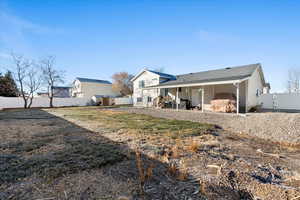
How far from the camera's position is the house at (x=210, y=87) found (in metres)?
10.4

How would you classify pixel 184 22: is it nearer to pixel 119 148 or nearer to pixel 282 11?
pixel 282 11

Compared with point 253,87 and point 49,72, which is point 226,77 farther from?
point 49,72

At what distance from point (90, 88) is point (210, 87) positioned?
27298 millimetres

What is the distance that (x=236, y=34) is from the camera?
9.84 m

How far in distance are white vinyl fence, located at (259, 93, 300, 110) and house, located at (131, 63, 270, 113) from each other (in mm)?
1407

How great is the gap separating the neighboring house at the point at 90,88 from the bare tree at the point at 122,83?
1731 millimetres

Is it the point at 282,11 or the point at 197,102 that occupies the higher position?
the point at 282,11

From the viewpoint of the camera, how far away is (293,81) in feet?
74.7

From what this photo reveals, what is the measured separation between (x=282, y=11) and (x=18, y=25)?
1797cm

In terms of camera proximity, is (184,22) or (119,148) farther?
(184,22)

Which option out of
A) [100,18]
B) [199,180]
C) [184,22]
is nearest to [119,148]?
[199,180]

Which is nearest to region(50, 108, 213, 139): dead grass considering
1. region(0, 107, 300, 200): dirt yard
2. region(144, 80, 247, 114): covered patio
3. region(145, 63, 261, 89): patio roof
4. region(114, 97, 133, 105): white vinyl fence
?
region(0, 107, 300, 200): dirt yard

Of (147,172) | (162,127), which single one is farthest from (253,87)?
(147,172)

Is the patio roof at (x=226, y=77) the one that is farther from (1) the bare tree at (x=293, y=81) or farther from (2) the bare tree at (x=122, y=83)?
(2) the bare tree at (x=122, y=83)
